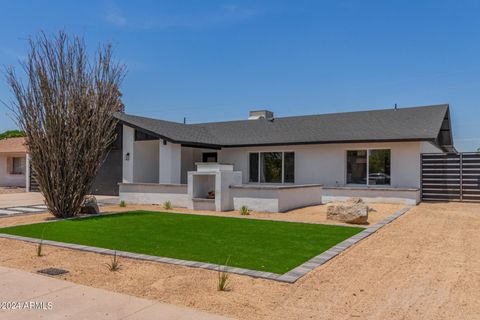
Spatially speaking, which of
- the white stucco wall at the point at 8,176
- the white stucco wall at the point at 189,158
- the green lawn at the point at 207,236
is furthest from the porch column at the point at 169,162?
the white stucco wall at the point at 8,176

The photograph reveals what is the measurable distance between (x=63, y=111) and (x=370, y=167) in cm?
1360

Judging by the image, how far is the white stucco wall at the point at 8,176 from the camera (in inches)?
1168

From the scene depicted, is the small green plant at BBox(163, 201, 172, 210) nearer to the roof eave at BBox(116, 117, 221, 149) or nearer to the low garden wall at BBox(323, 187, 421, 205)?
the roof eave at BBox(116, 117, 221, 149)

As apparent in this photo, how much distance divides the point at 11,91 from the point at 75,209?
4307 millimetres

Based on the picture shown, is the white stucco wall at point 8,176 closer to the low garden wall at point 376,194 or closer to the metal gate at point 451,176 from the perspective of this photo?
the low garden wall at point 376,194

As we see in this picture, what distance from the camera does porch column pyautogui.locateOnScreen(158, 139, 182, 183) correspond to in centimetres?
1792

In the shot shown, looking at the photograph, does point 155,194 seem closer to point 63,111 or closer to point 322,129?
point 63,111

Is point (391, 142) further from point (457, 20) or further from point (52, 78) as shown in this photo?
point (52, 78)

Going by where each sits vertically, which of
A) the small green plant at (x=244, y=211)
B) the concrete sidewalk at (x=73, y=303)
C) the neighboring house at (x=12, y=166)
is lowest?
the concrete sidewalk at (x=73, y=303)

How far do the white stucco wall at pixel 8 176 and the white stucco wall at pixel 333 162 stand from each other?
62.7 ft

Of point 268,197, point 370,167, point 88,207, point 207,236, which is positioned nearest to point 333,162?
point 370,167

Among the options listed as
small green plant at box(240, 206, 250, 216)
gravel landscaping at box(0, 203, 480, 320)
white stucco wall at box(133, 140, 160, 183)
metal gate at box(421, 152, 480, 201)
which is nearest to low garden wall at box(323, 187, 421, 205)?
metal gate at box(421, 152, 480, 201)

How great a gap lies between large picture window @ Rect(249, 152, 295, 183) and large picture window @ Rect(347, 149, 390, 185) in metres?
3.27

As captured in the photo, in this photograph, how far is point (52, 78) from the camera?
1170 centimetres
